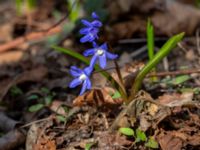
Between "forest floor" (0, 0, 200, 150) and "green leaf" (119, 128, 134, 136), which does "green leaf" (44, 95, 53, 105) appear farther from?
"green leaf" (119, 128, 134, 136)

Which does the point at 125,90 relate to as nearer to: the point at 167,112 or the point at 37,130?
the point at 167,112

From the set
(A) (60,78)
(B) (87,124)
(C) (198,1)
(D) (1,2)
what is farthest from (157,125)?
(D) (1,2)

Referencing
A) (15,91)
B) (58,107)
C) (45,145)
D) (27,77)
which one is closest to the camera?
(45,145)

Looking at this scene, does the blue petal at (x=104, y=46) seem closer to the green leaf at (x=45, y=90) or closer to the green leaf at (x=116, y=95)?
the green leaf at (x=116, y=95)

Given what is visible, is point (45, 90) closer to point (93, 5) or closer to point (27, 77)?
point (27, 77)

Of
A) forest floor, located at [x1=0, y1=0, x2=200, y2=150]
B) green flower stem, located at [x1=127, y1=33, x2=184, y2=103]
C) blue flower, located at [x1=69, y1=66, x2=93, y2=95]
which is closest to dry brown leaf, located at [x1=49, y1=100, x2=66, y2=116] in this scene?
forest floor, located at [x1=0, y1=0, x2=200, y2=150]

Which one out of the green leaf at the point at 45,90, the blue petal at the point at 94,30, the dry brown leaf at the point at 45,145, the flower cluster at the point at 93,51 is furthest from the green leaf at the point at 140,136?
the green leaf at the point at 45,90

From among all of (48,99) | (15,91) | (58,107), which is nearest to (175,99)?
(58,107)

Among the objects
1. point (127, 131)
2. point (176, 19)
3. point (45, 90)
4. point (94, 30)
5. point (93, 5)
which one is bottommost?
point (127, 131)
